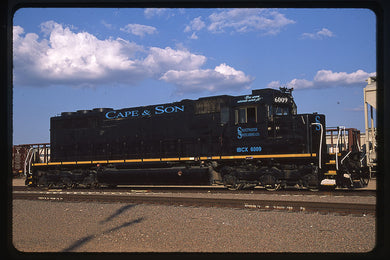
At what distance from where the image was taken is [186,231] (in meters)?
7.33

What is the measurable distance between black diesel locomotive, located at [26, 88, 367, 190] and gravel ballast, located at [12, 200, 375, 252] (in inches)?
217

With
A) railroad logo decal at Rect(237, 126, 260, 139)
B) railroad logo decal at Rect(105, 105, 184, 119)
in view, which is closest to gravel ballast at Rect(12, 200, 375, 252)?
railroad logo decal at Rect(237, 126, 260, 139)

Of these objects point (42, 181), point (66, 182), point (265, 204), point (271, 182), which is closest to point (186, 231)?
point (265, 204)

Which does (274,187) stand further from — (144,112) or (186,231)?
(186,231)

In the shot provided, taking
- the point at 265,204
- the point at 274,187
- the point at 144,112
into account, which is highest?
the point at 144,112

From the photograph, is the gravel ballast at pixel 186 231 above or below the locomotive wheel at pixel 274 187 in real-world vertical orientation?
above

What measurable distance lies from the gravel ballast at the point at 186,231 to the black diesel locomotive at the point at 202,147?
5.52m

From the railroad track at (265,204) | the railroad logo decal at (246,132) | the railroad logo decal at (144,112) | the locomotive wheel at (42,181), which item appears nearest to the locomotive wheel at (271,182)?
the railroad logo decal at (246,132)

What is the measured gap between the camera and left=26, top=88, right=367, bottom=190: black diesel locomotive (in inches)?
578

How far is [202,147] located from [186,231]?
936cm

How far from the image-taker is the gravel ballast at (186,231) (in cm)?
602

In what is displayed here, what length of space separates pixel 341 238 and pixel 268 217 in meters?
2.41

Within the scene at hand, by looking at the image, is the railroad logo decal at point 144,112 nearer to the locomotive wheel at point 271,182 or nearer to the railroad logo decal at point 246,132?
the railroad logo decal at point 246,132

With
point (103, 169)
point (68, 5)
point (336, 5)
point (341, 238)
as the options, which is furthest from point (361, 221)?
point (103, 169)
